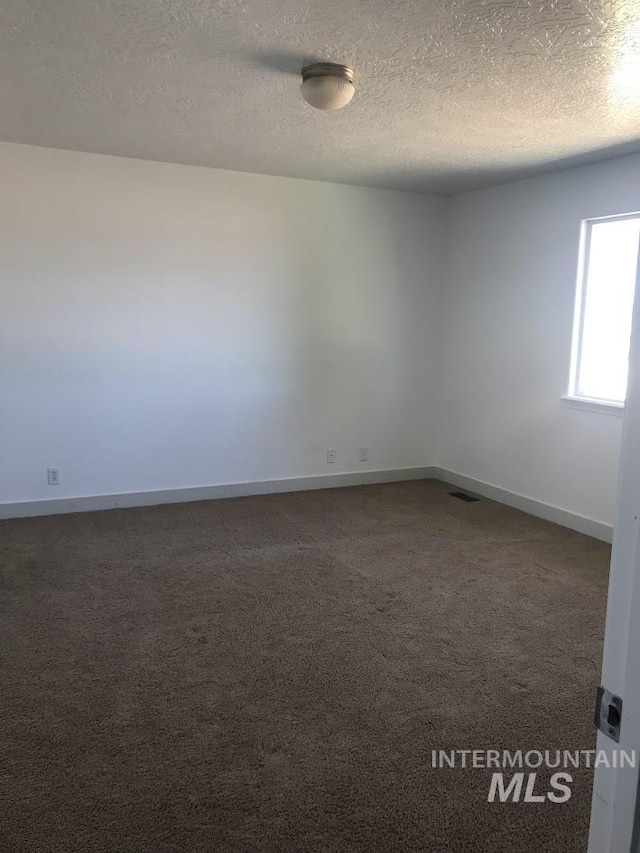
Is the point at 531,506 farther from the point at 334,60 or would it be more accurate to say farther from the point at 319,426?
the point at 334,60

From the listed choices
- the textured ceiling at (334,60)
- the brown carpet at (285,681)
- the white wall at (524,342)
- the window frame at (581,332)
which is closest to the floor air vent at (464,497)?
the white wall at (524,342)

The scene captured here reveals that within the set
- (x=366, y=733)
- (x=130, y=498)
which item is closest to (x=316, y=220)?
(x=130, y=498)

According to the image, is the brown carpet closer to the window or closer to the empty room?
the empty room

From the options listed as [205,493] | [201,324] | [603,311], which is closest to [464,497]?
[603,311]

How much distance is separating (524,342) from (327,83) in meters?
2.88

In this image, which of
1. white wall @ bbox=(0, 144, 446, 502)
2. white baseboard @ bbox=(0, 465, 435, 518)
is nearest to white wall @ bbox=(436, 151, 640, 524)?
white wall @ bbox=(0, 144, 446, 502)

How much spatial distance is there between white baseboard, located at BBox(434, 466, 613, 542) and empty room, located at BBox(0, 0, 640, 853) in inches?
1.0

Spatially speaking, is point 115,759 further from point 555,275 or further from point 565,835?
point 555,275

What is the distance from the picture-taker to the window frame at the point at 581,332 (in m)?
4.34

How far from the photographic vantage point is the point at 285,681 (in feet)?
8.66

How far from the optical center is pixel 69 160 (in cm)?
439

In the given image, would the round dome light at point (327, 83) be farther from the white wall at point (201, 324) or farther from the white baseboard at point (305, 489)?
the white baseboard at point (305, 489)

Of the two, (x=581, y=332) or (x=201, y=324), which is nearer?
(x=581, y=332)

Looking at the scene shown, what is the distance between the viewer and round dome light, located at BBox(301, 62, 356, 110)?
2.69 metres
